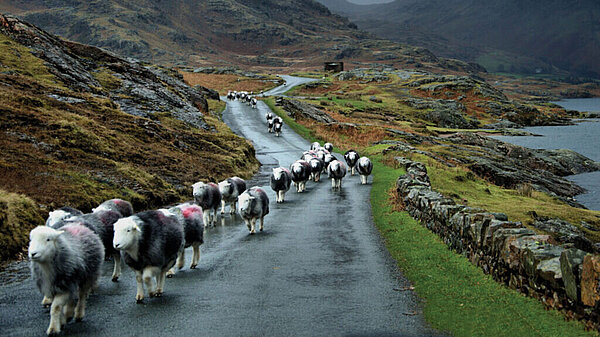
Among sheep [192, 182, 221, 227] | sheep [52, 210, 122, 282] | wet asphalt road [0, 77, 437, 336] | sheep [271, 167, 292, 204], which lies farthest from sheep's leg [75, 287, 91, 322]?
sheep [271, 167, 292, 204]

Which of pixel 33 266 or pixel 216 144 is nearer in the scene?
pixel 33 266

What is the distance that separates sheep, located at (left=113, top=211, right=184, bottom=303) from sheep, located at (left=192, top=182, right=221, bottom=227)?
7.84 m

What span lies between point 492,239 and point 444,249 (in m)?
3.14

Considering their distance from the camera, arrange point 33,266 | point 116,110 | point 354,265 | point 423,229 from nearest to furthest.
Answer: point 33,266, point 354,265, point 423,229, point 116,110

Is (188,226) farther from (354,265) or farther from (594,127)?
(594,127)

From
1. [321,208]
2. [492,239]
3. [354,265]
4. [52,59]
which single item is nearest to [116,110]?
[52,59]

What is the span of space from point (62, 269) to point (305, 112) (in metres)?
63.9

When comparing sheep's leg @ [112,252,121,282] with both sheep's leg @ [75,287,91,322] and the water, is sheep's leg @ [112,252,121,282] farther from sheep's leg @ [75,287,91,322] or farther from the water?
the water

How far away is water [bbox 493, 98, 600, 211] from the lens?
46881 mm

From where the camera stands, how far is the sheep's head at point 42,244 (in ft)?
28.2

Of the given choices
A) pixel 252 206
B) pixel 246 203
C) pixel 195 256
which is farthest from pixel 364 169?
pixel 195 256

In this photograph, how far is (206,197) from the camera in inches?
773

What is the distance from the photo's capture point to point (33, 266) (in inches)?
356

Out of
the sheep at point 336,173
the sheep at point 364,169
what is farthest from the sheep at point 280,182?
the sheep at point 364,169
